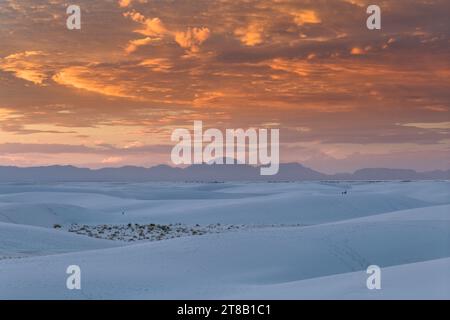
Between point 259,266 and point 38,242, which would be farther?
point 38,242

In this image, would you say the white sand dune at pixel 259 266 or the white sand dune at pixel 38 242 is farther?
the white sand dune at pixel 38 242

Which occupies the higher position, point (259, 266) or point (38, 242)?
point (38, 242)

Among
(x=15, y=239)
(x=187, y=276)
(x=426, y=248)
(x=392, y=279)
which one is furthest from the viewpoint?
(x=15, y=239)

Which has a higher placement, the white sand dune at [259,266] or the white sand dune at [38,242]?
the white sand dune at [38,242]

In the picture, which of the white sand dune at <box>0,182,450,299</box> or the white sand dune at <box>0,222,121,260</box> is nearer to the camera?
the white sand dune at <box>0,182,450,299</box>

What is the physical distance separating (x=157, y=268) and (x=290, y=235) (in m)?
5.15

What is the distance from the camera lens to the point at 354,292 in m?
9.60

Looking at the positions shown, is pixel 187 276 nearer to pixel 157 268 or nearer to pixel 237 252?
pixel 157 268

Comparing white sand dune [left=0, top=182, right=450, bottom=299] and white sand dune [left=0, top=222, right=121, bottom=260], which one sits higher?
white sand dune [left=0, top=222, right=121, bottom=260]
